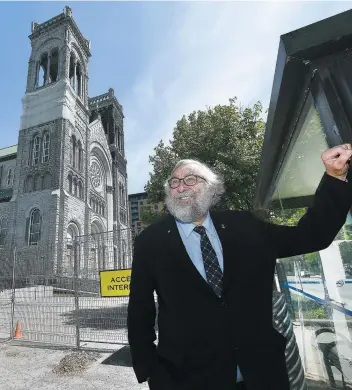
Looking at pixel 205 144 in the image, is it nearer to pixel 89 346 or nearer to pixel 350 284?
pixel 89 346

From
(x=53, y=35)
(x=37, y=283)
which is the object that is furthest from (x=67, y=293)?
(x=53, y=35)

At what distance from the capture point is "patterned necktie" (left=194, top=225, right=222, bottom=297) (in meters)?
1.61

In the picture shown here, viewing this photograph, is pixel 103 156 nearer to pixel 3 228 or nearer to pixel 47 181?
pixel 47 181

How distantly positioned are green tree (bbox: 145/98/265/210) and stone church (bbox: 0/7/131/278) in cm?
832

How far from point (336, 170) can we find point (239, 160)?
36.1ft

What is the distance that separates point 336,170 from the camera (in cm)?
142

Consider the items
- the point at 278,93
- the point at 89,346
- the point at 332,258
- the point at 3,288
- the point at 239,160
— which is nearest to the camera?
the point at 278,93

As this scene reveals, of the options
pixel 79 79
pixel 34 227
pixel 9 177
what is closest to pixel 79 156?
pixel 34 227

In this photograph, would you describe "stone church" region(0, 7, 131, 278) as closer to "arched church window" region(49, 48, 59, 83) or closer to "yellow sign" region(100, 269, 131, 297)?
"arched church window" region(49, 48, 59, 83)

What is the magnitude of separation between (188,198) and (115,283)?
4559 millimetres

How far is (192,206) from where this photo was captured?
1953 millimetres

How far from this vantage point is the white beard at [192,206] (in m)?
1.93

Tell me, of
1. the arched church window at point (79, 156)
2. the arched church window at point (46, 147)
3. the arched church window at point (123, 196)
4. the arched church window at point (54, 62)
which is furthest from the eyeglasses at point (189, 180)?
the arched church window at point (123, 196)

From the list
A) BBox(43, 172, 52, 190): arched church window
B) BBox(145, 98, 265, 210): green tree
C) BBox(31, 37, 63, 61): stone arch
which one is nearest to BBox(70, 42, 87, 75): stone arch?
BBox(31, 37, 63, 61): stone arch
